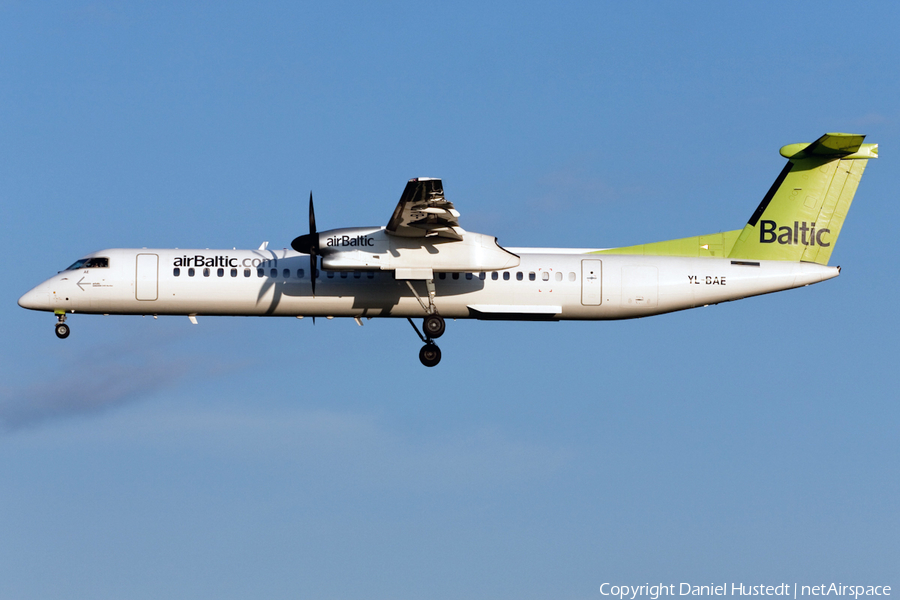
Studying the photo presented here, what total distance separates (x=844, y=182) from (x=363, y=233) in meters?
12.7

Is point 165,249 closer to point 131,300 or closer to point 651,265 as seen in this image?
point 131,300

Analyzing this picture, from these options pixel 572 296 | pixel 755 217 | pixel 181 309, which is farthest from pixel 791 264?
pixel 181 309

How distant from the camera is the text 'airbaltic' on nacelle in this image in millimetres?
29656

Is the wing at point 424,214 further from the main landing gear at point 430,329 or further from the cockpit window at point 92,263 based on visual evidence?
the cockpit window at point 92,263

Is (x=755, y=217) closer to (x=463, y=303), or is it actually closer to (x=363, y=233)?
(x=463, y=303)

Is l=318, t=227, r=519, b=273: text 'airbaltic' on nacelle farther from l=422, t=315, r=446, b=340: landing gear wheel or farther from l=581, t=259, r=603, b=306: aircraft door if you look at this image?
l=581, t=259, r=603, b=306: aircraft door

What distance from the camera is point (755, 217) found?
3244 cm

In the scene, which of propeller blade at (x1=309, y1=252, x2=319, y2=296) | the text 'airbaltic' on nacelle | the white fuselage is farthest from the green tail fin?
propeller blade at (x1=309, y1=252, x2=319, y2=296)

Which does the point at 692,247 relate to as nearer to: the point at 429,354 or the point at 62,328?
the point at 429,354

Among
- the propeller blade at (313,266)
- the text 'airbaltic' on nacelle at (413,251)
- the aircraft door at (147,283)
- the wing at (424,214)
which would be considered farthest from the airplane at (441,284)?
the wing at (424,214)

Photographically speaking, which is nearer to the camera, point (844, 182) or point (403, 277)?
point (403, 277)

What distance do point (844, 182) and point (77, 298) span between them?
20.0 m

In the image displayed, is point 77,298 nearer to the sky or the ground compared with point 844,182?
nearer to the ground

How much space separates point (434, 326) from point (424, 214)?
11.4 ft
